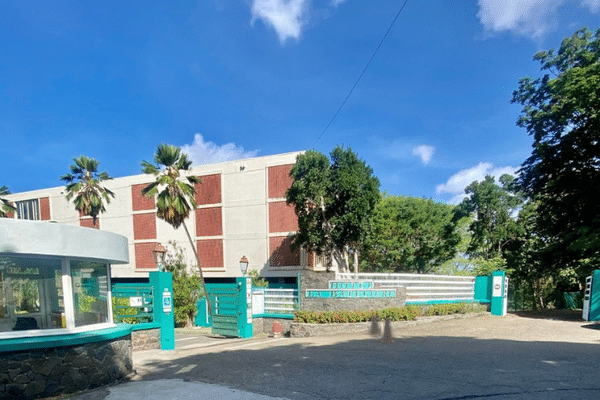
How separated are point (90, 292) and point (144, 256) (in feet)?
93.6

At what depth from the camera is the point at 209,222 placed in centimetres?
3023

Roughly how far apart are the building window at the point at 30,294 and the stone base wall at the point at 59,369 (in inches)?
20.0

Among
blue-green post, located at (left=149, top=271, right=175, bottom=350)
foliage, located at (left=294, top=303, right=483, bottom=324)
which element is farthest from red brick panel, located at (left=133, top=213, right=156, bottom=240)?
blue-green post, located at (left=149, top=271, right=175, bottom=350)

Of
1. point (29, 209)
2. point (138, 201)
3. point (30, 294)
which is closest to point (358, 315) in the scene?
point (30, 294)

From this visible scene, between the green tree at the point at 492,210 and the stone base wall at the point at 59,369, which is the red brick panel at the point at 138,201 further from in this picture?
the stone base wall at the point at 59,369

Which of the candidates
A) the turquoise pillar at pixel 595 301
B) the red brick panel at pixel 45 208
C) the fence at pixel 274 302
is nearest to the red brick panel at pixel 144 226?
the red brick panel at pixel 45 208

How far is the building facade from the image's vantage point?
2716 cm

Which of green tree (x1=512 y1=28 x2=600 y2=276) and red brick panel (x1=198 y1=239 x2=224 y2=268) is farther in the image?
red brick panel (x1=198 y1=239 x2=224 y2=268)

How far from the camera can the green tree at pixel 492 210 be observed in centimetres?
2323

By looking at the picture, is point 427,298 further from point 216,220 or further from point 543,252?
point 216,220

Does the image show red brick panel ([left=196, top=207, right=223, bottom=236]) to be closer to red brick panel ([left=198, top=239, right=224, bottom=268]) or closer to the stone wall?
red brick panel ([left=198, top=239, right=224, bottom=268])

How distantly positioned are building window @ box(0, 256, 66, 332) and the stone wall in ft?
26.9

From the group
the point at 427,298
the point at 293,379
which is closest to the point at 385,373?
Answer: the point at 293,379

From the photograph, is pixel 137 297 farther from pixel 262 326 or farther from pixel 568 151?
pixel 568 151
